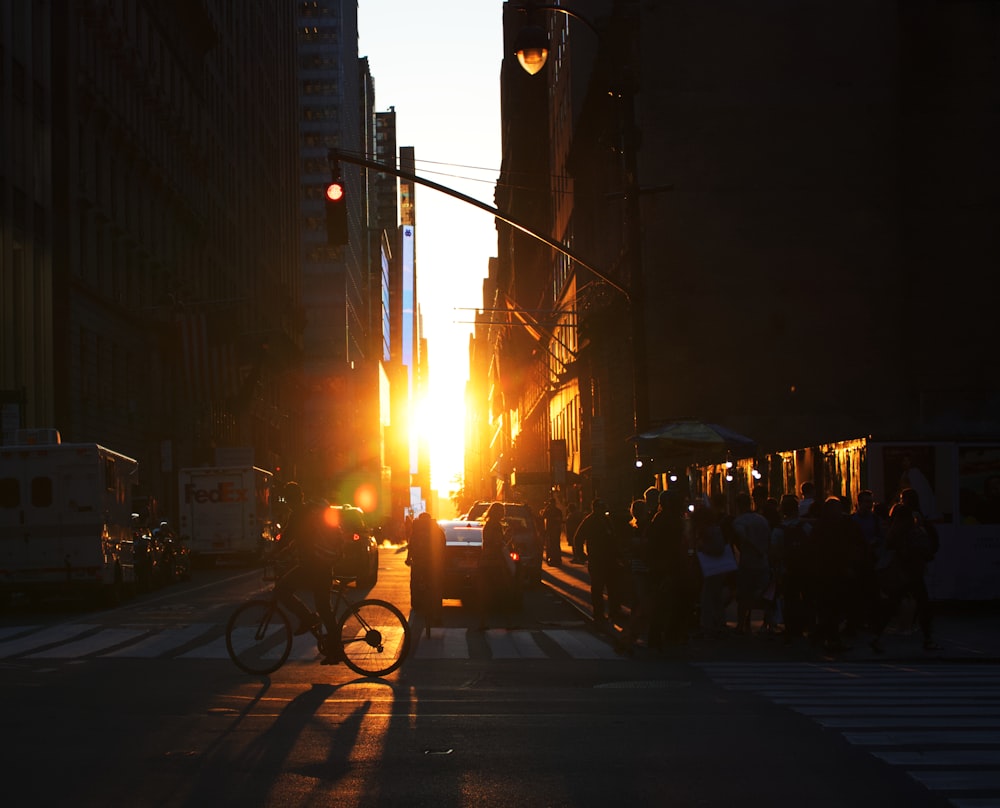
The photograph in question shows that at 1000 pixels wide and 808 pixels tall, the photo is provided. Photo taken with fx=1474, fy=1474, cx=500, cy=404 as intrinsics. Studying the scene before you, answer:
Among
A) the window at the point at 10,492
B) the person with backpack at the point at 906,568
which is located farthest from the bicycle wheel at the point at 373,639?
the window at the point at 10,492

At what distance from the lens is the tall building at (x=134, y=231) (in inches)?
1817

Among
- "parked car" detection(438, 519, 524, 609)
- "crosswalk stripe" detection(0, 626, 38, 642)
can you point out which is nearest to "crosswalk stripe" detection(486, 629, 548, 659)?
"parked car" detection(438, 519, 524, 609)

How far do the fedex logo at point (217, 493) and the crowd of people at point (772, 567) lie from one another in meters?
26.3

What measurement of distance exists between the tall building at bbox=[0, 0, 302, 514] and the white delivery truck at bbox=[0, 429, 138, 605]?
4082mm

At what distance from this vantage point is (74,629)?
868 inches

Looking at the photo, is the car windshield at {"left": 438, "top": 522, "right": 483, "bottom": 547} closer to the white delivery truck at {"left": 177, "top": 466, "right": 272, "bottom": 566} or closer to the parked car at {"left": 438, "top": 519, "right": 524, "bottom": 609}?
the parked car at {"left": 438, "top": 519, "right": 524, "bottom": 609}

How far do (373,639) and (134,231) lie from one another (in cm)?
4826

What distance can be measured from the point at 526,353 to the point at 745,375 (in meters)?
62.3

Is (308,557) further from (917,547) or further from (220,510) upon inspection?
(220,510)

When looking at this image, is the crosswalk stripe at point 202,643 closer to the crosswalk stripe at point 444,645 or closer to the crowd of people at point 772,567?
the crosswalk stripe at point 444,645

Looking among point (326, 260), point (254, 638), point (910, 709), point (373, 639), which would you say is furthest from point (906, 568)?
point (326, 260)

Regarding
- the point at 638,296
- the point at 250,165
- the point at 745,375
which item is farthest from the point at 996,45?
the point at 250,165

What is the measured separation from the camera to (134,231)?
197ft

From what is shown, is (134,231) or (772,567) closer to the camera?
(772,567)
